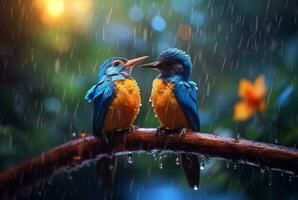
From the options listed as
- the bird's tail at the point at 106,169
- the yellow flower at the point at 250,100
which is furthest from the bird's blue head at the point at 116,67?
the yellow flower at the point at 250,100

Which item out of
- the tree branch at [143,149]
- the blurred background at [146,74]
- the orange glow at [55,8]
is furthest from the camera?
the orange glow at [55,8]

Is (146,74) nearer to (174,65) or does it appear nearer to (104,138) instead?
(174,65)

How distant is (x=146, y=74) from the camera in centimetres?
150

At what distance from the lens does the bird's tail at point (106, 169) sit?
1417 mm

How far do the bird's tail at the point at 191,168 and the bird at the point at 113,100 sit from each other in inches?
7.1

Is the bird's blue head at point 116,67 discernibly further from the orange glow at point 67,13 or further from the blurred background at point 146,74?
the orange glow at point 67,13

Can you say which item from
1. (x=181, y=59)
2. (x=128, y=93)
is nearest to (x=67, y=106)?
(x=128, y=93)

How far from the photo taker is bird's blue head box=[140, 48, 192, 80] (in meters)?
1.38

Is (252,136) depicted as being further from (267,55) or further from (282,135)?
(267,55)

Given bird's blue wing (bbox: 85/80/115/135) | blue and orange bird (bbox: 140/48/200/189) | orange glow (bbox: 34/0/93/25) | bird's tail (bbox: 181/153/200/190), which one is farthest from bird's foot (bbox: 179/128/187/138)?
orange glow (bbox: 34/0/93/25)

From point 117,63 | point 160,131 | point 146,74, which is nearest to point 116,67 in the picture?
point 117,63

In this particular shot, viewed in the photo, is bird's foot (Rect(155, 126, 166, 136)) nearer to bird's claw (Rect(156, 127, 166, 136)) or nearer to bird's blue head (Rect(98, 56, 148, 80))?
bird's claw (Rect(156, 127, 166, 136))

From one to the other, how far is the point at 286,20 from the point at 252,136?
38 cm

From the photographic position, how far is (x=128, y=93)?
1.36 m
